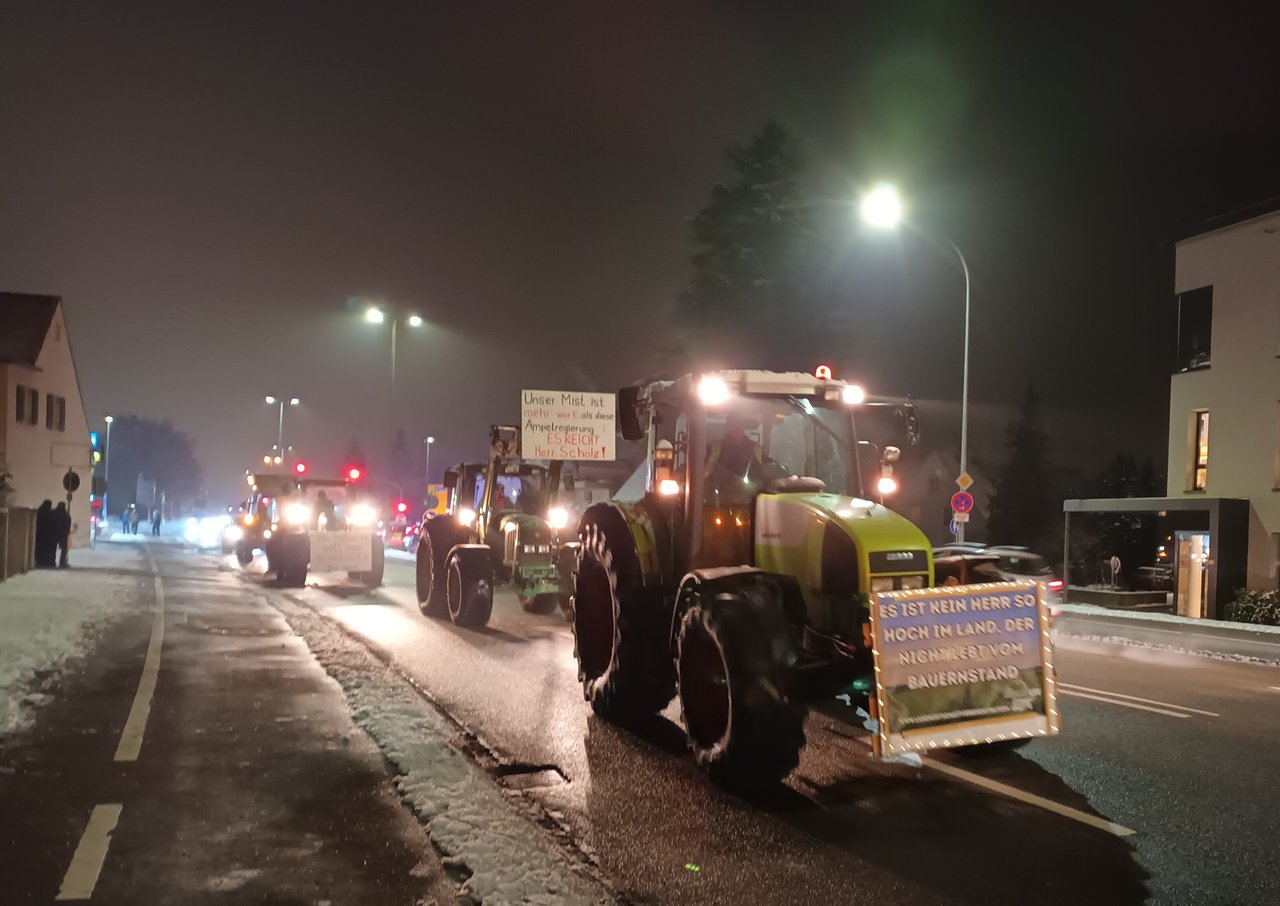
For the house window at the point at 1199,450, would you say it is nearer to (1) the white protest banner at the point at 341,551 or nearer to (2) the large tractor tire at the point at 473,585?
(2) the large tractor tire at the point at 473,585

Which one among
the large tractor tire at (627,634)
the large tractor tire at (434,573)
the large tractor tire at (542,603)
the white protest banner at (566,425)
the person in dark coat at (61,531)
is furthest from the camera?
the person in dark coat at (61,531)

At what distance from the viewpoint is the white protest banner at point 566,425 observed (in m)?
16.2

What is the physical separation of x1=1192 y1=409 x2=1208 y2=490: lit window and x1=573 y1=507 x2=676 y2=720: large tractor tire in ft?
73.3

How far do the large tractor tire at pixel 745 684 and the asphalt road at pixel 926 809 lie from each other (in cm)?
25

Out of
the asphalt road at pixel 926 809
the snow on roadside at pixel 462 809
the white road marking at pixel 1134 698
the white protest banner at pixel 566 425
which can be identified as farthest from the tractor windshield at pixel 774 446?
the white protest banner at pixel 566 425

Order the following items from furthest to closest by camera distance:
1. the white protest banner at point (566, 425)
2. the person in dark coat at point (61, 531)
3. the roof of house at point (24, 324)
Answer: the roof of house at point (24, 324) < the person in dark coat at point (61, 531) < the white protest banner at point (566, 425)

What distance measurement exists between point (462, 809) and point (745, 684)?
1.85m

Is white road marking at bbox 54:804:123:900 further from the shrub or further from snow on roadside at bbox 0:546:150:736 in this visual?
the shrub

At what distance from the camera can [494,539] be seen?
15.4 metres

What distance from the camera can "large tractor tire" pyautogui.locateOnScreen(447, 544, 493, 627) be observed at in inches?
572

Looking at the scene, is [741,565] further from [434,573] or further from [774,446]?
[434,573]

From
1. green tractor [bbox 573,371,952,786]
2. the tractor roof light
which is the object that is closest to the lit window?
green tractor [bbox 573,371,952,786]

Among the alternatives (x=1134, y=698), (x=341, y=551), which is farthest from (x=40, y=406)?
(x=1134, y=698)

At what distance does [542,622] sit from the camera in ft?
50.9
